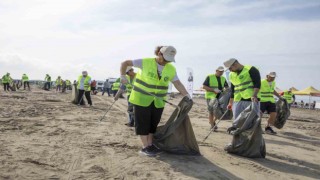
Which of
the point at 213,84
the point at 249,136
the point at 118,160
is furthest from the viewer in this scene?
the point at 213,84

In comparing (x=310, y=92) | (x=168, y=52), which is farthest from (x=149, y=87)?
(x=310, y=92)

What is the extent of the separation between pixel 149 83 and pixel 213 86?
4.45 meters

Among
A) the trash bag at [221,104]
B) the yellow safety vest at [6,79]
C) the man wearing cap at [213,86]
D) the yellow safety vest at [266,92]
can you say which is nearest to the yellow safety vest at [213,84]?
the man wearing cap at [213,86]

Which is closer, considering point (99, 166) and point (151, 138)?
point (99, 166)

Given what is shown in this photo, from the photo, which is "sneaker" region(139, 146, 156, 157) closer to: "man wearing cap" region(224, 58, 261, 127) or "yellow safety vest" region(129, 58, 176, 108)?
"yellow safety vest" region(129, 58, 176, 108)

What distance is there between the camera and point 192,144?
5.77 meters

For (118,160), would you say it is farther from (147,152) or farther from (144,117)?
(144,117)

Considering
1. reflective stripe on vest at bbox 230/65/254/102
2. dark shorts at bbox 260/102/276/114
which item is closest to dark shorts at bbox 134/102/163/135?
reflective stripe on vest at bbox 230/65/254/102

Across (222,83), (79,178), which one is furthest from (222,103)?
(79,178)

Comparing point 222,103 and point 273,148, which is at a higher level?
point 222,103

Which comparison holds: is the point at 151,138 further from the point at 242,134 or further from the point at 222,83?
the point at 222,83

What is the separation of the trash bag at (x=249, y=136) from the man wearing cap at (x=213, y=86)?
3.37 metres

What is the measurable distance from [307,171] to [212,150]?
1.69m

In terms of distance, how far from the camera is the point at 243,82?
260 inches
